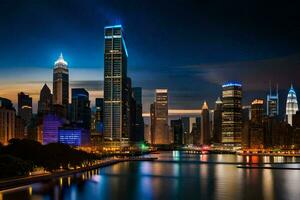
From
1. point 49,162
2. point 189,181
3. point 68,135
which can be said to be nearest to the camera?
point 189,181

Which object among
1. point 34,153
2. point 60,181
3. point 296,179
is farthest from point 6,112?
point 296,179

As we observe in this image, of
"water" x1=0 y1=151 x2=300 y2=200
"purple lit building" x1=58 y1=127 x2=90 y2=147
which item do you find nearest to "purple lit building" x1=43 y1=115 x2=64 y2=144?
"purple lit building" x1=58 y1=127 x2=90 y2=147

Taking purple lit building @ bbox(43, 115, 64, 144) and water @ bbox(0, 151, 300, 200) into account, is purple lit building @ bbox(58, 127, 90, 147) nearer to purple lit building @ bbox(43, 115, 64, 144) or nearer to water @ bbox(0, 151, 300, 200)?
purple lit building @ bbox(43, 115, 64, 144)

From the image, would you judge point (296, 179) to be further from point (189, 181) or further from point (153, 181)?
point (153, 181)

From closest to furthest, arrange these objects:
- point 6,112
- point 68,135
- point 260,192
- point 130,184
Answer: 1. point 260,192
2. point 130,184
3. point 6,112
4. point 68,135

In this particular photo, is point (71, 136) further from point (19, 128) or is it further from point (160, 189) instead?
point (160, 189)

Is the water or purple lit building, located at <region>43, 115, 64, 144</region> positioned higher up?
purple lit building, located at <region>43, 115, 64, 144</region>

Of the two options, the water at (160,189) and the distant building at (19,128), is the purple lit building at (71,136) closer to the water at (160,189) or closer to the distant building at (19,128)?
the distant building at (19,128)

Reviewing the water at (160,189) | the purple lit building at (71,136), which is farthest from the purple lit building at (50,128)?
the water at (160,189)
